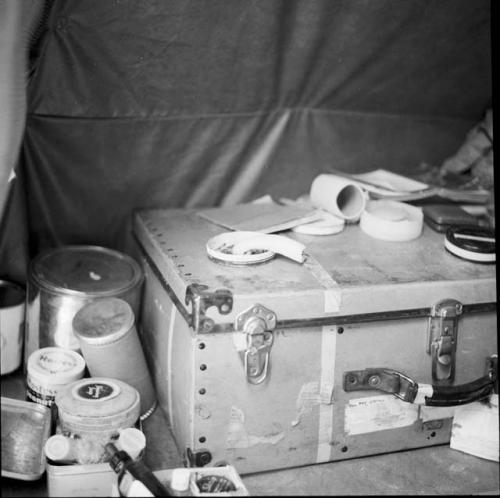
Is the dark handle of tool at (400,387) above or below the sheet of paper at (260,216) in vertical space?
below

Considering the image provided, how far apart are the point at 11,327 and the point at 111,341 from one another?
13.9 inches

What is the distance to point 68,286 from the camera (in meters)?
2.29

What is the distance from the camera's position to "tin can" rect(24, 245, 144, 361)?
2.19 metres

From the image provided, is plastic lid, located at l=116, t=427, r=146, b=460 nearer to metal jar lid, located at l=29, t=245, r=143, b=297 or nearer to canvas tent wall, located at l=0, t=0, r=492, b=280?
metal jar lid, located at l=29, t=245, r=143, b=297

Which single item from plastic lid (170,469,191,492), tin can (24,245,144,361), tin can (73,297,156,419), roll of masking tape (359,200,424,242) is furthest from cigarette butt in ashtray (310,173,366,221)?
plastic lid (170,469,191,492)

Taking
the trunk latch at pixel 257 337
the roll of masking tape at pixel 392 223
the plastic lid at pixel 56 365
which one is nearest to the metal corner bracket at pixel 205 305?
the trunk latch at pixel 257 337

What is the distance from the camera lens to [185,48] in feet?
7.32

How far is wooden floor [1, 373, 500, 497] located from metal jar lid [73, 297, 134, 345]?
0.29 metres

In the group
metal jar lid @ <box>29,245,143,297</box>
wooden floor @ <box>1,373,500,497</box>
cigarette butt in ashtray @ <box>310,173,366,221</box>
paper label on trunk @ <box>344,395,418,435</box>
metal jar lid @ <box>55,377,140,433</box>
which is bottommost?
wooden floor @ <box>1,373,500,497</box>

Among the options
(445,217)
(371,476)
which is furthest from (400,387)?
(445,217)

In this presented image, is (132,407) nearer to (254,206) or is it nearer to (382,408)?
(382,408)

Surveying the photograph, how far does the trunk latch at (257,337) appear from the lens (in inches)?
72.5

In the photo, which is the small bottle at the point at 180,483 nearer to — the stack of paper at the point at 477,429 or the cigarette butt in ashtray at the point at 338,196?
the stack of paper at the point at 477,429

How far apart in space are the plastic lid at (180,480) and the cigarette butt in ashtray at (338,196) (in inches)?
38.0
